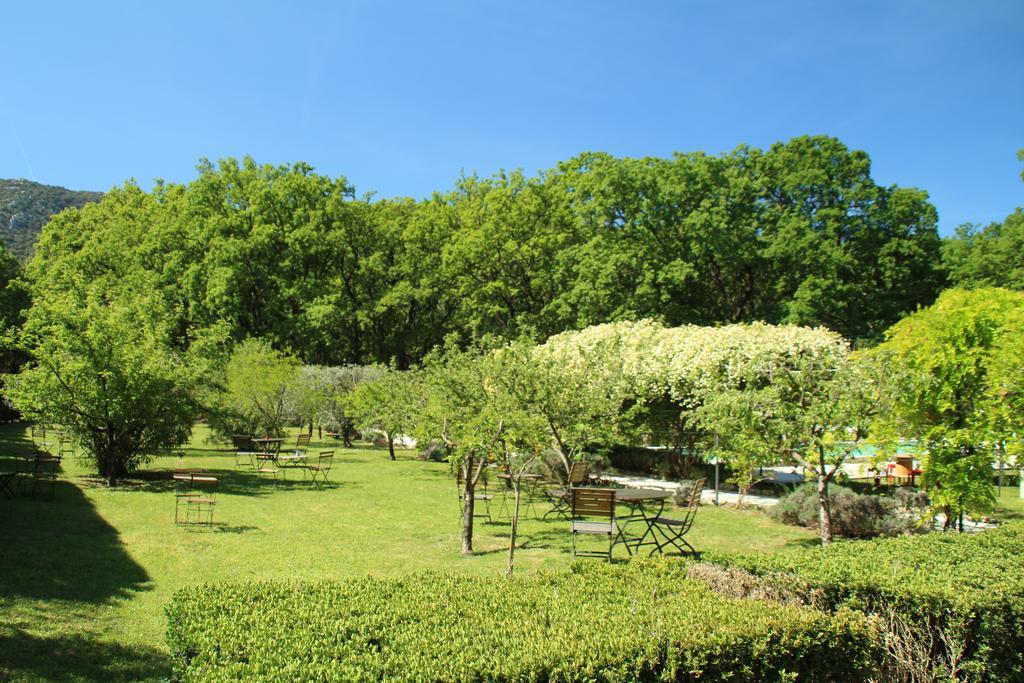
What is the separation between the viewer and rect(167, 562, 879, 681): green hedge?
366cm

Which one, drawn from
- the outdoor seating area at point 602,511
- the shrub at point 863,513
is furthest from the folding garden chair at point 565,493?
the shrub at point 863,513

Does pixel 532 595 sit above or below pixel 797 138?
below

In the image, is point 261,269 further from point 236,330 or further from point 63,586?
point 63,586

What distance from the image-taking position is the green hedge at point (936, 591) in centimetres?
527

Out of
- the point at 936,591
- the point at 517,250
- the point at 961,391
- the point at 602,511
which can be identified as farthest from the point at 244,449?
the point at 936,591

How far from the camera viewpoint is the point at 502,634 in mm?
4137

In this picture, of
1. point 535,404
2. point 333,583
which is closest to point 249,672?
point 333,583

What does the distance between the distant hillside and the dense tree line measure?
26.5 meters

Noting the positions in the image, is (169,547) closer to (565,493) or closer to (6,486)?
(6,486)

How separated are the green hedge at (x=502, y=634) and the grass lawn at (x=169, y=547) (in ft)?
5.84

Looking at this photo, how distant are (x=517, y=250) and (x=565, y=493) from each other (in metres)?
23.6

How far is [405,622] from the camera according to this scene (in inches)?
174

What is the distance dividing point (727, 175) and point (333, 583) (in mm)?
29004

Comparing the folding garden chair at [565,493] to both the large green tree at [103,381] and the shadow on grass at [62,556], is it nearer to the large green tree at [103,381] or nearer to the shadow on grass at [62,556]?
the shadow on grass at [62,556]
